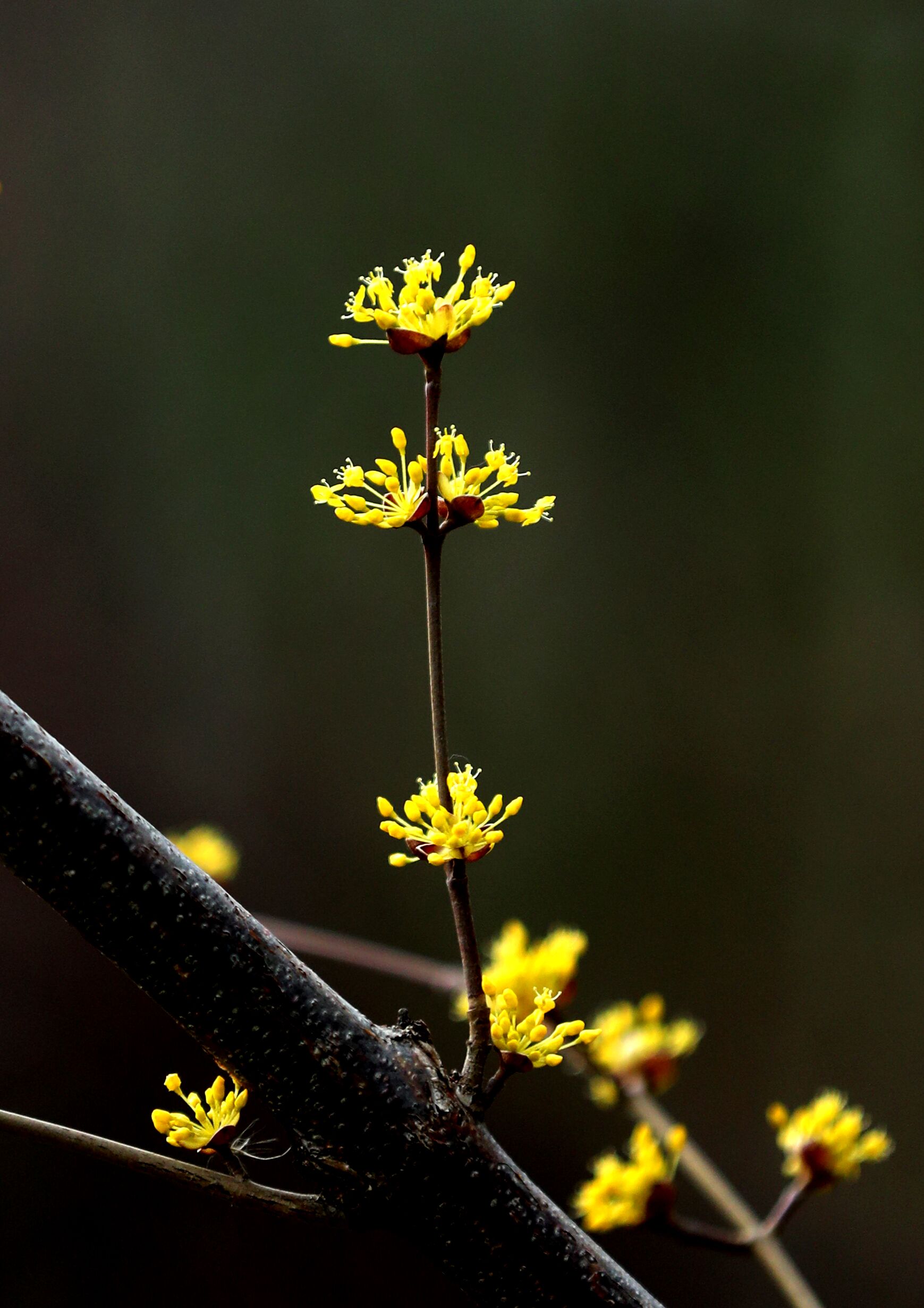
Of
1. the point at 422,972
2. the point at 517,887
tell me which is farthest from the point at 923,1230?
the point at 422,972

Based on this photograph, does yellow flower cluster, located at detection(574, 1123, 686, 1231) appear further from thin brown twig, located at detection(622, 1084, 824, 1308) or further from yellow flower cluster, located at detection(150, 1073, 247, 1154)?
yellow flower cluster, located at detection(150, 1073, 247, 1154)

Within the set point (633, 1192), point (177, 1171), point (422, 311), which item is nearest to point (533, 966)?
point (633, 1192)

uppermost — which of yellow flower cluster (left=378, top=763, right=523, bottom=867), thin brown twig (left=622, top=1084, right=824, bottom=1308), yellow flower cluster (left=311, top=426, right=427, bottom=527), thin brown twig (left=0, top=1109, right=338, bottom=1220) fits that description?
yellow flower cluster (left=311, top=426, right=427, bottom=527)

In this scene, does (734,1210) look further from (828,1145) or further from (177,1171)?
(177,1171)

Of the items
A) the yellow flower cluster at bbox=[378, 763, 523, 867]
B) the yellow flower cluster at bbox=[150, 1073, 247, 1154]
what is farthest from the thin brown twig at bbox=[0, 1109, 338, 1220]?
the yellow flower cluster at bbox=[378, 763, 523, 867]

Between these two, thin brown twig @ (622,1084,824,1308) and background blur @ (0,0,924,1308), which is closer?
thin brown twig @ (622,1084,824,1308)

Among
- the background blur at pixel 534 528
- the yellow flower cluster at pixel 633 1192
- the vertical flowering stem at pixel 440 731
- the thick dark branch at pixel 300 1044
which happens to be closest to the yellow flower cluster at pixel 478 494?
the vertical flowering stem at pixel 440 731

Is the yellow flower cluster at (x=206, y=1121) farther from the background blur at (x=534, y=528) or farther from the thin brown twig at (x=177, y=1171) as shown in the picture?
the background blur at (x=534, y=528)
